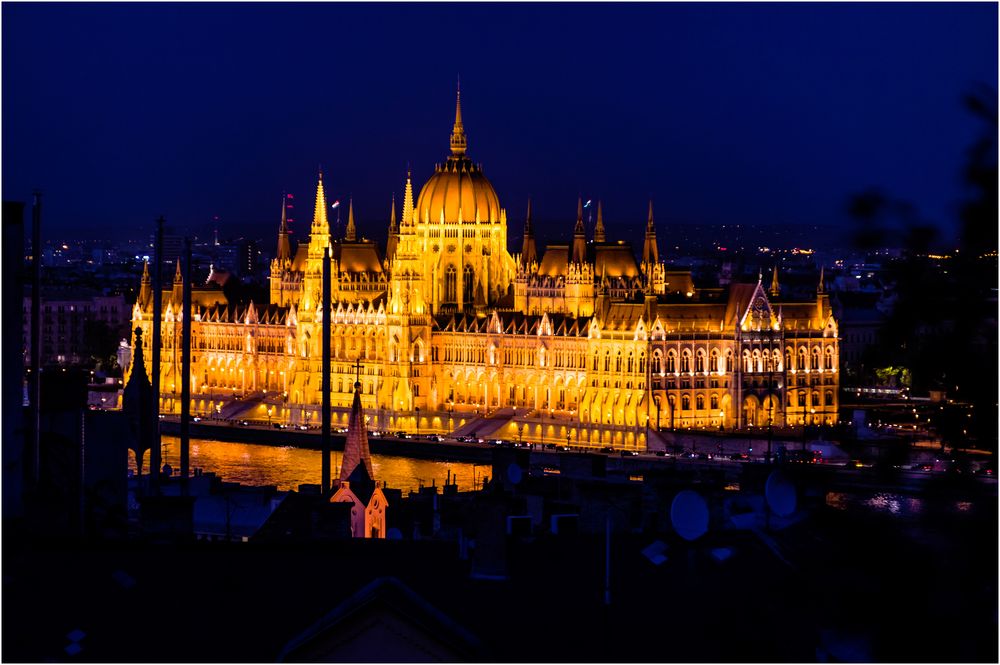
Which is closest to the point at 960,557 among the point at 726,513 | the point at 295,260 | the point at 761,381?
the point at 726,513

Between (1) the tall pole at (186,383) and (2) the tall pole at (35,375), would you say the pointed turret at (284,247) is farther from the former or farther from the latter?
(2) the tall pole at (35,375)

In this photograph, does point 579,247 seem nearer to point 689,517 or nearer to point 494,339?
point 494,339

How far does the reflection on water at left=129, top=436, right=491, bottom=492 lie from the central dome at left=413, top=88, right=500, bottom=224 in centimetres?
1735

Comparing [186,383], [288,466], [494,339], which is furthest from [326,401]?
[494,339]

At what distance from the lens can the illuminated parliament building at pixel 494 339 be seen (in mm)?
99375

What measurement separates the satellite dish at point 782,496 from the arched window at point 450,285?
315 ft

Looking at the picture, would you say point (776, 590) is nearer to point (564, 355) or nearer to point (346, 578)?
point (346, 578)

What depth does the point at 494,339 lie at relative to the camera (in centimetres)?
10706

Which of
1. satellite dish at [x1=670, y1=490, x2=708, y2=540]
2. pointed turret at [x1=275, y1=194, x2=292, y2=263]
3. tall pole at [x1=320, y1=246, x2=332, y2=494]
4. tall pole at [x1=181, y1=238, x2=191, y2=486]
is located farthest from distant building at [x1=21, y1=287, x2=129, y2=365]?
satellite dish at [x1=670, y1=490, x2=708, y2=540]

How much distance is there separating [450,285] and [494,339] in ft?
34.8

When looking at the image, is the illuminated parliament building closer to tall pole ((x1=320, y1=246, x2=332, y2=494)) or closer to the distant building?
tall pole ((x1=320, y1=246, x2=332, y2=494))

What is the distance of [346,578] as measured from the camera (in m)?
16.6

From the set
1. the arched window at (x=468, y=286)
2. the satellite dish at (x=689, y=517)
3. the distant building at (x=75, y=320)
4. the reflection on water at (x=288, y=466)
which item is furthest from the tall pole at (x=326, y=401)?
the distant building at (x=75, y=320)

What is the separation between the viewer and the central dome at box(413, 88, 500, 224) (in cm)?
11656
